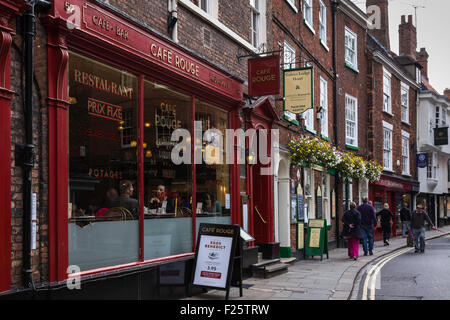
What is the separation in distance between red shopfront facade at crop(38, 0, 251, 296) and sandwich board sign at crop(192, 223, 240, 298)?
0.49 m

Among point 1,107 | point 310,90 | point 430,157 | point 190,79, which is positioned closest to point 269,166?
point 310,90

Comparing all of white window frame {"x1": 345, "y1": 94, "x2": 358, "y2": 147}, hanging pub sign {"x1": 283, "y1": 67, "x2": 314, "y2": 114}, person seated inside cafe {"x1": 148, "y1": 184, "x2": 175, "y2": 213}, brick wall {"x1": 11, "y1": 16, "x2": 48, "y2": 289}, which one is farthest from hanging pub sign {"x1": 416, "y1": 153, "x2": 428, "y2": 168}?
brick wall {"x1": 11, "y1": 16, "x2": 48, "y2": 289}

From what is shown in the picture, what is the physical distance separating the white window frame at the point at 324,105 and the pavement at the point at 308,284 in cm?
569

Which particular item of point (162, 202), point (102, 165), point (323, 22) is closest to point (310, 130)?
point (323, 22)

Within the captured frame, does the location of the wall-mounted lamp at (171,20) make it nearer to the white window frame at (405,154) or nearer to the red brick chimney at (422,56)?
the white window frame at (405,154)

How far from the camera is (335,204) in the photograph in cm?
1923

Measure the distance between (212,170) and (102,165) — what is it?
3.42 meters

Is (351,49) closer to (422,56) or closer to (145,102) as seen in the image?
(145,102)

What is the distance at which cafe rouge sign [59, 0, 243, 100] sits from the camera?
20.6 ft

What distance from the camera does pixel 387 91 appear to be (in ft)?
87.0

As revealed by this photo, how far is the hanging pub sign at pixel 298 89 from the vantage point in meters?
12.9

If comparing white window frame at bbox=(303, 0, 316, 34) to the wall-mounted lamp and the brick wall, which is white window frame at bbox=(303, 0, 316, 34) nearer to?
the wall-mounted lamp

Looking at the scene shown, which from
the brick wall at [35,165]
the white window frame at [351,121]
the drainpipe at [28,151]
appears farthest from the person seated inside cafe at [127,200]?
the white window frame at [351,121]

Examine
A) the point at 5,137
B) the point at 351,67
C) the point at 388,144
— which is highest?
the point at 351,67
